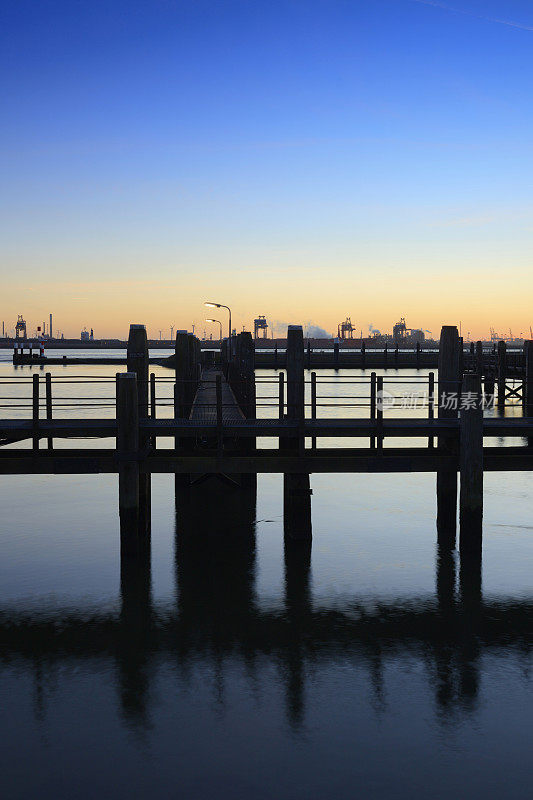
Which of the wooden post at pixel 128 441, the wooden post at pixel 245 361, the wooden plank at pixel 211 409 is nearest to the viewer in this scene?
the wooden post at pixel 128 441

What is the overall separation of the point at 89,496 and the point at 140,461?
12477mm

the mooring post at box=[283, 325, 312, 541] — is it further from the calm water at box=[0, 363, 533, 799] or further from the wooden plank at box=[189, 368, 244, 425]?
the wooden plank at box=[189, 368, 244, 425]

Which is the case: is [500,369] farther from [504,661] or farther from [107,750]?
[107,750]

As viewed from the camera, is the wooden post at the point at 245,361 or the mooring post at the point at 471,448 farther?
the wooden post at the point at 245,361

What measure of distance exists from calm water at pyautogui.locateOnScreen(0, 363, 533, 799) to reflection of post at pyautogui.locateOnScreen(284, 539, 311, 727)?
42 mm

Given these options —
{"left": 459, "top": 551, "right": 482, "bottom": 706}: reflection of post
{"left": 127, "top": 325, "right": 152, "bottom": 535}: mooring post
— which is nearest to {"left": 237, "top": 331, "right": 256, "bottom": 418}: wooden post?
{"left": 127, "top": 325, "right": 152, "bottom": 535}: mooring post

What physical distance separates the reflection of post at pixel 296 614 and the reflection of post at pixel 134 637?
2077 mm

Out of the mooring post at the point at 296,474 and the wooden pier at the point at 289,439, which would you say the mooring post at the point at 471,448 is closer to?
the wooden pier at the point at 289,439

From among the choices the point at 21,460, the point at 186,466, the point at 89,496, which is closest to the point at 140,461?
the point at 186,466

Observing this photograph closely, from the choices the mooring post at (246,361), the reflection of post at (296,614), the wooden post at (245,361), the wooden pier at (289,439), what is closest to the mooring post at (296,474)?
the wooden pier at (289,439)

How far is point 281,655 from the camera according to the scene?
12.9m

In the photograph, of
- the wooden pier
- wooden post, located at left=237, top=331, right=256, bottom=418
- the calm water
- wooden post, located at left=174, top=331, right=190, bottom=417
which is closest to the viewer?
the calm water

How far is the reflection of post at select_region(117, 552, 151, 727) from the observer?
11.3 metres

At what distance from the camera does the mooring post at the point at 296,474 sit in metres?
16.6
